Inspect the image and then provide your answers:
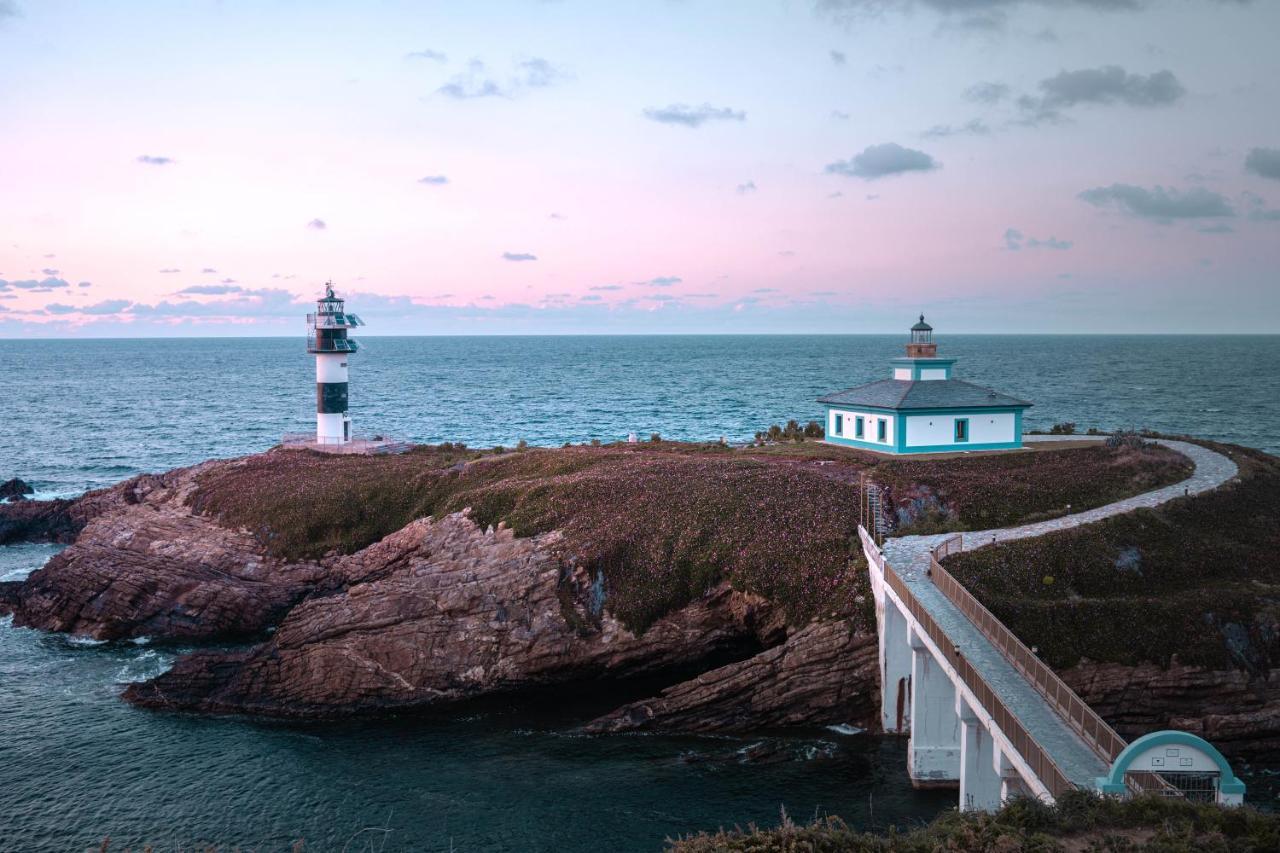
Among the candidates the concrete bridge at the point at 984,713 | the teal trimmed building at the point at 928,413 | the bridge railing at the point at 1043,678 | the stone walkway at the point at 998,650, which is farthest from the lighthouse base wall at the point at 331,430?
the bridge railing at the point at 1043,678

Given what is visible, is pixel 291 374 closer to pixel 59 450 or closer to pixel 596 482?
pixel 59 450

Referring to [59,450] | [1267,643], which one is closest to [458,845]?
[1267,643]

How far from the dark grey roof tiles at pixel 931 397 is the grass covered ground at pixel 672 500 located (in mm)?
2636

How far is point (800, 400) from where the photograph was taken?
350 ft

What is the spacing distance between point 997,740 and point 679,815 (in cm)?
838

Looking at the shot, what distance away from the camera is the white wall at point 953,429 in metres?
42.5

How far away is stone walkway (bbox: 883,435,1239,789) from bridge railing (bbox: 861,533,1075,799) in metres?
0.24

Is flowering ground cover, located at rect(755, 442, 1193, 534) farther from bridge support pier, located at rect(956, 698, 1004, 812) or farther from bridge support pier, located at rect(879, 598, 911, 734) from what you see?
bridge support pier, located at rect(956, 698, 1004, 812)

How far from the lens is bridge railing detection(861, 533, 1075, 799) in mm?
15562

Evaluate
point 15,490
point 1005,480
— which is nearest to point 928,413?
point 1005,480

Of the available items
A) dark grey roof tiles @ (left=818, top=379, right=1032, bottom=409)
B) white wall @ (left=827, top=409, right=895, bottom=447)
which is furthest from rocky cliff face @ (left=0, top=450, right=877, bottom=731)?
dark grey roof tiles @ (left=818, top=379, right=1032, bottom=409)

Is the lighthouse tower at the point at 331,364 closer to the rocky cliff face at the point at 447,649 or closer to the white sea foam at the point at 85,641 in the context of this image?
the white sea foam at the point at 85,641

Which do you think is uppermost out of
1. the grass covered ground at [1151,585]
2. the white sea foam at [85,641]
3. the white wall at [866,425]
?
the white wall at [866,425]

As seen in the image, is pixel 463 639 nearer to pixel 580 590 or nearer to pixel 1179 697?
pixel 580 590
